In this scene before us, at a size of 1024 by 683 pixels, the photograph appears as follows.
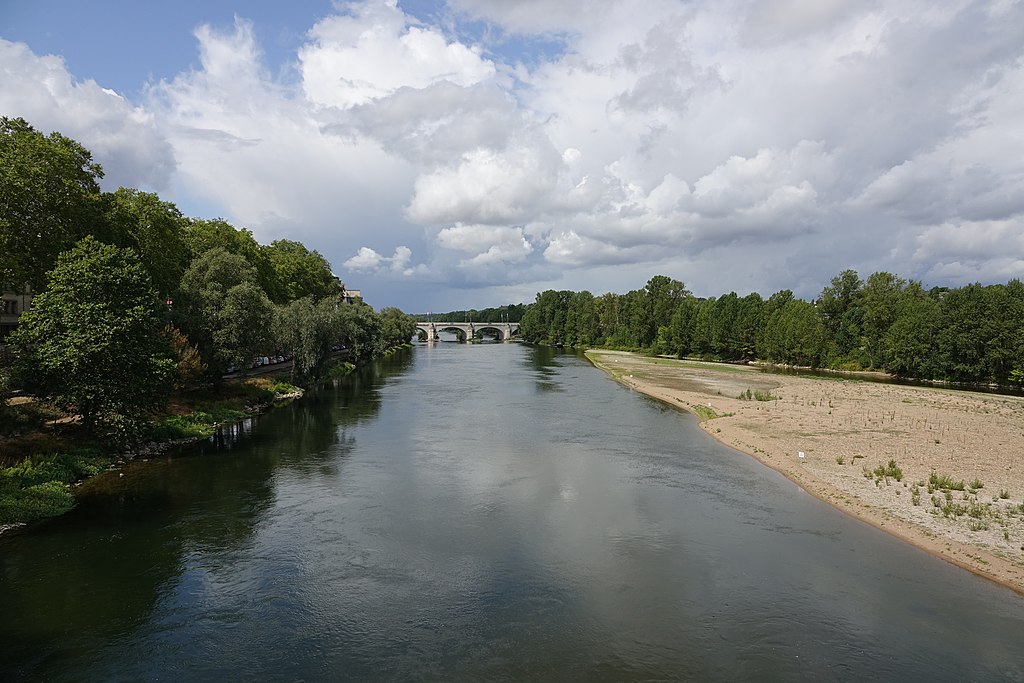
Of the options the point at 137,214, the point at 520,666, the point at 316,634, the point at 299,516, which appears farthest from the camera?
the point at 137,214

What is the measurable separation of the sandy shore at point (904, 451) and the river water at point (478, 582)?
204cm

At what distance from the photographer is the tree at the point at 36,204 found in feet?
133

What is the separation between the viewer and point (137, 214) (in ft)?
182

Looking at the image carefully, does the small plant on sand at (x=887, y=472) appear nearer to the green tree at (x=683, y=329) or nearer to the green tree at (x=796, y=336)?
the green tree at (x=796, y=336)

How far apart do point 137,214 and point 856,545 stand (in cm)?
6091

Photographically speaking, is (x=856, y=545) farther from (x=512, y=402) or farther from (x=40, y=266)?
(x=40, y=266)

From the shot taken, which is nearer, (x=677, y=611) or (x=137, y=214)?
(x=677, y=611)

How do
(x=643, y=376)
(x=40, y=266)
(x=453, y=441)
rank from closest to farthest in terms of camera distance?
(x=40, y=266) → (x=453, y=441) → (x=643, y=376)

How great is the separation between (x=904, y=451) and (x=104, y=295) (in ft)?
173

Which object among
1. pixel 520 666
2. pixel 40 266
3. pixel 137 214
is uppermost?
pixel 137 214

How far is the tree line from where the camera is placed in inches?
1391

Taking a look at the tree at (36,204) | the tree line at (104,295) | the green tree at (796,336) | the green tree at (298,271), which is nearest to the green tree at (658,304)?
the green tree at (796,336)

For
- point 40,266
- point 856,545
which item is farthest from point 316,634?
point 40,266

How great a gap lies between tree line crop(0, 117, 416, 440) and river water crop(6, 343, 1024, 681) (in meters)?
6.17
